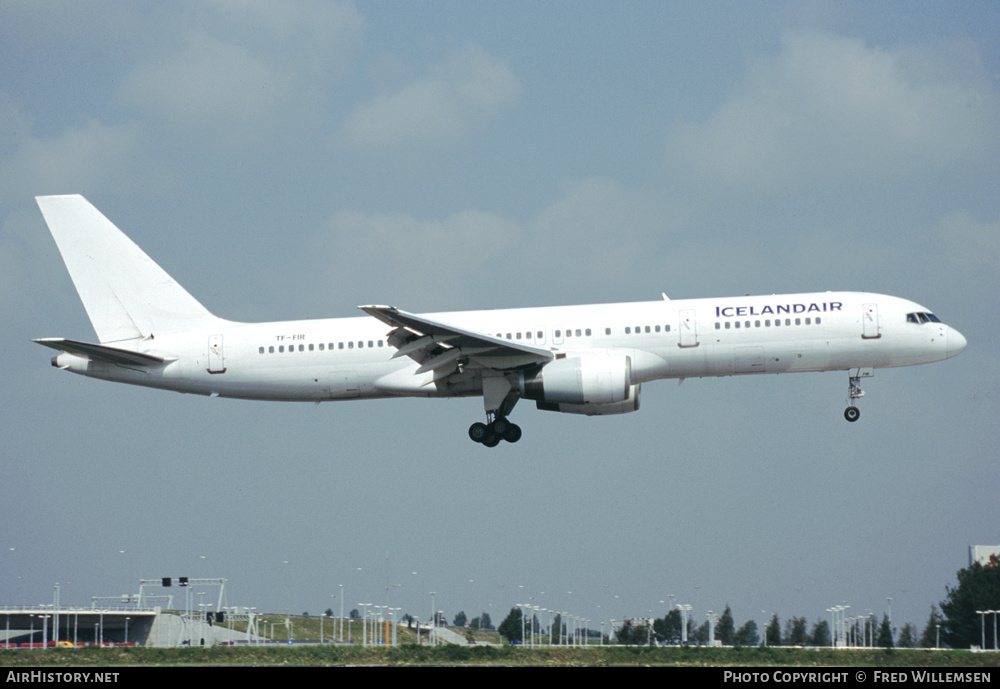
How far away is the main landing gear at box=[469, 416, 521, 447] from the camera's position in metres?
37.9

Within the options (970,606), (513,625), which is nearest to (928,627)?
(970,606)

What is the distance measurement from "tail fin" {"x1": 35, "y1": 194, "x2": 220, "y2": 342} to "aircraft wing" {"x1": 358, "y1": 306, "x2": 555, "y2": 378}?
8890mm

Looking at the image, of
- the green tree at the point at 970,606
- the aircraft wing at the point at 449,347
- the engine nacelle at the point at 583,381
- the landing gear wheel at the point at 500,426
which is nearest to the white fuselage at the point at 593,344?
the engine nacelle at the point at 583,381

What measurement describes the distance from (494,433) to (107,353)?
13.5m

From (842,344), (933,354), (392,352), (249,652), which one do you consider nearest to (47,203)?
(392,352)

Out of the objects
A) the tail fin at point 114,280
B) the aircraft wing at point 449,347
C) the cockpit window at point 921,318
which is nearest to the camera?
the aircraft wing at point 449,347

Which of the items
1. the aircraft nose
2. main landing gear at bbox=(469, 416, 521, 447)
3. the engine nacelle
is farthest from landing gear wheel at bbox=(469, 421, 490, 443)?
the aircraft nose

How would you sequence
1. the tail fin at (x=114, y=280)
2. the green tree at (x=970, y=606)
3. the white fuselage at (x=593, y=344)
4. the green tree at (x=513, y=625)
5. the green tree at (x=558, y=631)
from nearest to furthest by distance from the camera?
the white fuselage at (x=593, y=344), the tail fin at (x=114, y=280), the green tree at (x=558, y=631), the green tree at (x=970, y=606), the green tree at (x=513, y=625)

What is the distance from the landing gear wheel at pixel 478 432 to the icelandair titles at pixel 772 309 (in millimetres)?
8541

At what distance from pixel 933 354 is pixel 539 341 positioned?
13184mm

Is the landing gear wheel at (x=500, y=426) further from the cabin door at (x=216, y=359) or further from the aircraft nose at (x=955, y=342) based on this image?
the aircraft nose at (x=955, y=342)

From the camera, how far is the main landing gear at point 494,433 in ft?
124

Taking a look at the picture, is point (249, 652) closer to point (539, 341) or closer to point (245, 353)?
point (245, 353)

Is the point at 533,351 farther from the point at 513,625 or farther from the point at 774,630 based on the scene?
the point at 513,625
